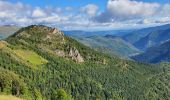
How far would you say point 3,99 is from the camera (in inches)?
6078

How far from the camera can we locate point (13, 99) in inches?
6329

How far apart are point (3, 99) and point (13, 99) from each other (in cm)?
701
